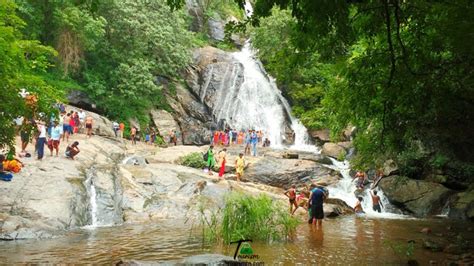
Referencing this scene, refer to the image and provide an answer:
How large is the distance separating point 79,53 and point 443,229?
2654 cm

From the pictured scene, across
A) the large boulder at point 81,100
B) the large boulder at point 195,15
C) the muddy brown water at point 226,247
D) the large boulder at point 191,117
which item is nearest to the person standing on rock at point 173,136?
the large boulder at point 191,117

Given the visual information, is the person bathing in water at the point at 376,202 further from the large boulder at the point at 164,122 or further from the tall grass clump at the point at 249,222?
the large boulder at the point at 164,122

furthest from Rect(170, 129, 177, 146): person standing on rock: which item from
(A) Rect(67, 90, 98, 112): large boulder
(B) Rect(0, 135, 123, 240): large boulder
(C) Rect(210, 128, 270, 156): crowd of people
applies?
(B) Rect(0, 135, 123, 240): large boulder

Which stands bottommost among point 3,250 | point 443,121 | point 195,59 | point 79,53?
point 3,250

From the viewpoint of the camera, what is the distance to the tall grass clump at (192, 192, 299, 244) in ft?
32.3

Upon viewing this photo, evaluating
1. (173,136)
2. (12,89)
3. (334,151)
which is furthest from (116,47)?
(12,89)

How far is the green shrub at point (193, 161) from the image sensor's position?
2234 cm

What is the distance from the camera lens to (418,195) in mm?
18125

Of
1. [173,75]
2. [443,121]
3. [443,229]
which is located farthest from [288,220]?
[173,75]

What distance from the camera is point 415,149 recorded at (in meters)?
19.1

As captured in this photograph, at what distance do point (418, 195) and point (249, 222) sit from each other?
10.8 metres

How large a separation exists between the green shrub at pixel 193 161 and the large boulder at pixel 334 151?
30.8ft

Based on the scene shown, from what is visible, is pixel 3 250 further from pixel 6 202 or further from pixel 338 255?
pixel 338 255

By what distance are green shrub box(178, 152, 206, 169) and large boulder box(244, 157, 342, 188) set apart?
243cm
